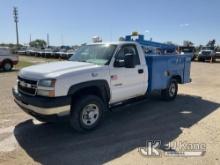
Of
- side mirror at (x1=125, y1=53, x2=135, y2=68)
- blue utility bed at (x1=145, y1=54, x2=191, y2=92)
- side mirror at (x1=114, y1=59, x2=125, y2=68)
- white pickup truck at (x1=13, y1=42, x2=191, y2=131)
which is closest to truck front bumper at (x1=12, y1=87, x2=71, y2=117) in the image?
white pickup truck at (x1=13, y1=42, x2=191, y2=131)

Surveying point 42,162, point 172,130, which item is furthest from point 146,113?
point 42,162

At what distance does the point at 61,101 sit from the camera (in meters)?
5.00

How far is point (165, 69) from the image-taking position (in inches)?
317

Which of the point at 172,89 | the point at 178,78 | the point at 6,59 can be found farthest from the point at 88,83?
the point at 6,59

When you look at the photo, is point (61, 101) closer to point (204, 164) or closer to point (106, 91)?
point (106, 91)

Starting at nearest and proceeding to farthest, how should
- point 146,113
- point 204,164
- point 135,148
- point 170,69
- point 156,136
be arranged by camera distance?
1. point 204,164
2. point 135,148
3. point 156,136
4. point 146,113
5. point 170,69

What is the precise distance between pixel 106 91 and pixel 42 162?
220 cm

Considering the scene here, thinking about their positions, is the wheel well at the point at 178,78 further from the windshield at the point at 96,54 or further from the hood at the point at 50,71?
the hood at the point at 50,71

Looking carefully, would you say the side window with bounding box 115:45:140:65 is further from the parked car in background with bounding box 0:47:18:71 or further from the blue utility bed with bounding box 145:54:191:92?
the parked car in background with bounding box 0:47:18:71

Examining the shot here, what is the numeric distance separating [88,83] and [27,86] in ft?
4.06

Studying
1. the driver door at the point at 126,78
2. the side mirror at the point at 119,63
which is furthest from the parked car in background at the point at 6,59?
the side mirror at the point at 119,63

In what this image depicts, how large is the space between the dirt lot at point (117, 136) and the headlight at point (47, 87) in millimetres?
1008

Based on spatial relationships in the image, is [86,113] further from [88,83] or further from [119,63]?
[119,63]

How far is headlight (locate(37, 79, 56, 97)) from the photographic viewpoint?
489 cm
